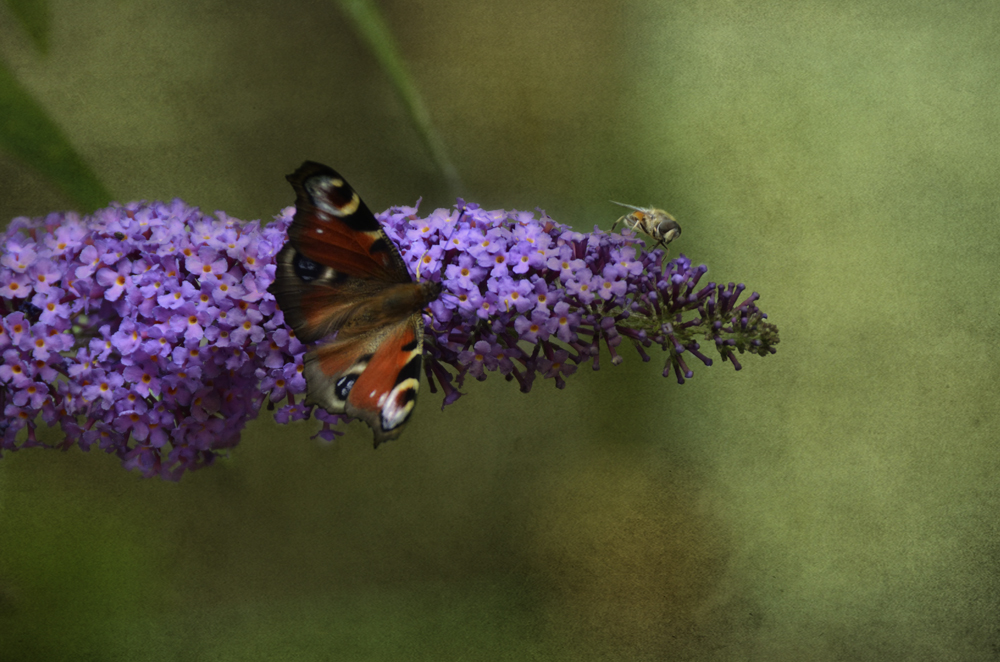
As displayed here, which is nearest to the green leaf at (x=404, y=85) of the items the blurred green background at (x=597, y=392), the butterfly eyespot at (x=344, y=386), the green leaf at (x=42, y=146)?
the blurred green background at (x=597, y=392)

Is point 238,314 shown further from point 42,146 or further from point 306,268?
point 42,146

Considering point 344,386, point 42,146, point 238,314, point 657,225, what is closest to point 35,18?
point 42,146

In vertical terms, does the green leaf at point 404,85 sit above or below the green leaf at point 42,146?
above

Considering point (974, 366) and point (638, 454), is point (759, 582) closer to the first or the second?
point (638, 454)

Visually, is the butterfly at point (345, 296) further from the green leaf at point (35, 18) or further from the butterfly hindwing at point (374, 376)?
the green leaf at point (35, 18)

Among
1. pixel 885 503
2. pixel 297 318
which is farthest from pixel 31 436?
pixel 885 503

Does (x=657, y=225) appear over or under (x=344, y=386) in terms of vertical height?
over
